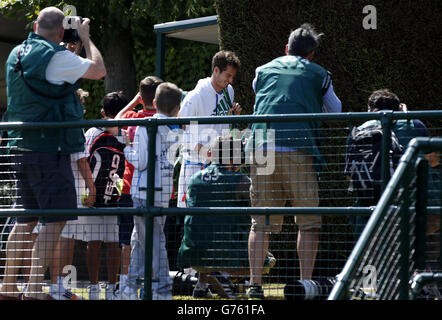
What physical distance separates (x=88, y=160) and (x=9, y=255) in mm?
1046

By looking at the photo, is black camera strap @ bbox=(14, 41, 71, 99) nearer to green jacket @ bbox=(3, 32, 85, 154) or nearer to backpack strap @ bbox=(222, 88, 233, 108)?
green jacket @ bbox=(3, 32, 85, 154)

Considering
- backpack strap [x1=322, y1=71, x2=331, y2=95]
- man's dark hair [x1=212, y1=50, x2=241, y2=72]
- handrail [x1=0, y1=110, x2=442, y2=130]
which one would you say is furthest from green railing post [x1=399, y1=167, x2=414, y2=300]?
man's dark hair [x1=212, y1=50, x2=241, y2=72]

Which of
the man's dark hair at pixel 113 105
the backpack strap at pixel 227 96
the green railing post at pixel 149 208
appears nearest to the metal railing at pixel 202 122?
the green railing post at pixel 149 208

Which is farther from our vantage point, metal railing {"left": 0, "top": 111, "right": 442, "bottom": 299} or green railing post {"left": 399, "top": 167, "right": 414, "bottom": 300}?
metal railing {"left": 0, "top": 111, "right": 442, "bottom": 299}

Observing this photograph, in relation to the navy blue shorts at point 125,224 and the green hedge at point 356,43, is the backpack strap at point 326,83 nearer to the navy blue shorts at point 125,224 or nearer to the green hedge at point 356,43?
the green hedge at point 356,43

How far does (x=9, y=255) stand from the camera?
6199 millimetres

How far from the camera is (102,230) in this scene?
6.72m

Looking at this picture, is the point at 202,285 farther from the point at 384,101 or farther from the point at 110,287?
the point at 384,101

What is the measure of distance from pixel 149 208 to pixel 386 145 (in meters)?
1.72

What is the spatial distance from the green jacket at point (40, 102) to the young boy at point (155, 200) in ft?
1.52

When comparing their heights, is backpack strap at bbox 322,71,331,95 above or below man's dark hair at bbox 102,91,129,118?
above

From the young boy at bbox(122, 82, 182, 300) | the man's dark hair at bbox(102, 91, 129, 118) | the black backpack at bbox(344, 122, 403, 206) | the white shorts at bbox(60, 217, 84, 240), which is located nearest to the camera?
the black backpack at bbox(344, 122, 403, 206)

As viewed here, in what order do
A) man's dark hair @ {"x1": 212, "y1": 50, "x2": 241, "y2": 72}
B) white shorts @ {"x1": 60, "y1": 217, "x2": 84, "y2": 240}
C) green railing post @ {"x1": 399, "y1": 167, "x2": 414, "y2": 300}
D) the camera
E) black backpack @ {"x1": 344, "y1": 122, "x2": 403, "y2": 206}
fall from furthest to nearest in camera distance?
man's dark hair @ {"x1": 212, "y1": 50, "x2": 241, "y2": 72} → the camera → white shorts @ {"x1": 60, "y1": 217, "x2": 84, "y2": 240} → black backpack @ {"x1": 344, "y1": 122, "x2": 403, "y2": 206} → green railing post @ {"x1": 399, "y1": 167, "x2": 414, "y2": 300}

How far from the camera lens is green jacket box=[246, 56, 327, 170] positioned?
243 inches
